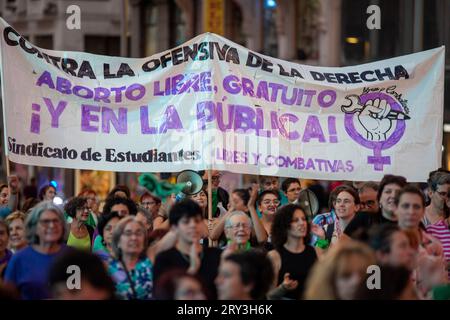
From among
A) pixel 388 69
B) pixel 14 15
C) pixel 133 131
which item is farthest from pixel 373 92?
pixel 14 15

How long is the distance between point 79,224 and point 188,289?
5.09 m

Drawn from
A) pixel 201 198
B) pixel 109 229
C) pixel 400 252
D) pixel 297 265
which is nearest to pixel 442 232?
pixel 297 265

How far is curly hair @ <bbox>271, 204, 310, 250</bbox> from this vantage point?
900 centimetres

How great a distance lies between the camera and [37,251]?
8.45 m

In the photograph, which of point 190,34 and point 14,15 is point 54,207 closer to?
point 190,34

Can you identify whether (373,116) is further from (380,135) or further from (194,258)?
(194,258)

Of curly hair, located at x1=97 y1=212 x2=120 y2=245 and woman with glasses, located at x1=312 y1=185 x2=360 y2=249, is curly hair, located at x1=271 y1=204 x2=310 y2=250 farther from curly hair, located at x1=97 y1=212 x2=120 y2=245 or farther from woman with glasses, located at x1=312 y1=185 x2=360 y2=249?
woman with glasses, located at x1=312 y1=185 x2=360 y2=249

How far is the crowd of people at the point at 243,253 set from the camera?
6848 millimetres

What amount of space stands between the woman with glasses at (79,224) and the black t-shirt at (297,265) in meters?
2.96

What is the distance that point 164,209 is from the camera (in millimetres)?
11727

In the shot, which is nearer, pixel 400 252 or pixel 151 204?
pixel 400 252

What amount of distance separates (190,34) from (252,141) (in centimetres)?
2340

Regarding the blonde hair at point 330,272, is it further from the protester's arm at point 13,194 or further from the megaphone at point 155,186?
the protester's arm at point 13,194

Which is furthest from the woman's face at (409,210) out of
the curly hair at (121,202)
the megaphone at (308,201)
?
the megaphone at (308,201)
